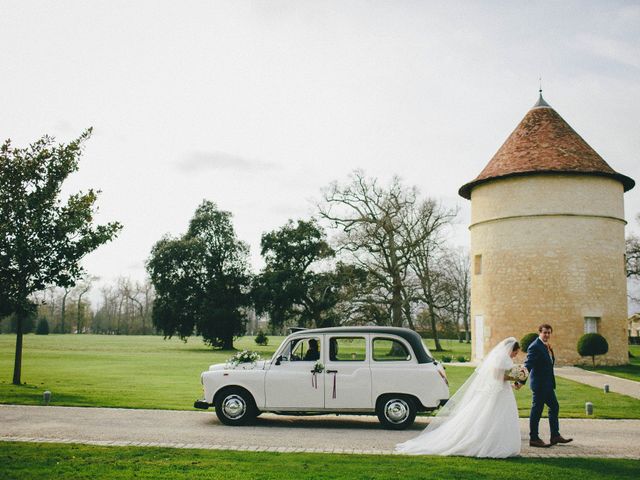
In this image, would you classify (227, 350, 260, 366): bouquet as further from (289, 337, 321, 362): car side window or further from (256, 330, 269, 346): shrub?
(256, 330, 269, 346): shrub

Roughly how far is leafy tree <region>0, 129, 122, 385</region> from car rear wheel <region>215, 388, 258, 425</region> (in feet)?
28.3

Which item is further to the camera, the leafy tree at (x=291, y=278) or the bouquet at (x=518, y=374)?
the leafy tree at (x=291, y=278)

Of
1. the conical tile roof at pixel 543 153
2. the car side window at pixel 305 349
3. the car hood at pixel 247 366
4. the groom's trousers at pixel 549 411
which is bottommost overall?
the groom's trousers at pixel 549 411

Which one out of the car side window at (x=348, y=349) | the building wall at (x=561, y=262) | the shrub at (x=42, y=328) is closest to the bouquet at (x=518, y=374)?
the car side window at (x=348, y=349)

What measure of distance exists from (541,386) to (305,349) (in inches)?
166

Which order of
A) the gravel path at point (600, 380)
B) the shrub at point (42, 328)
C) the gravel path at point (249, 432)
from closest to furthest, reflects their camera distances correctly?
the gravel path at point (249, 432), the gravel path at point (600, 380), the shrub at point (42, 328)

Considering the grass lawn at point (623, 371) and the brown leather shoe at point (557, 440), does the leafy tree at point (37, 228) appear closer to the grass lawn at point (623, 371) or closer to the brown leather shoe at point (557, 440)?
the brown leather shoe at point (557, 440)

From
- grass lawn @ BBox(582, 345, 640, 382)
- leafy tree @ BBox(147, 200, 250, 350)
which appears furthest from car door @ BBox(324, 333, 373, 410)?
leafy tree @ BBox(147, 200, 250, 350)

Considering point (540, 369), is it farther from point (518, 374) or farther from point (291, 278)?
point (291, 278)

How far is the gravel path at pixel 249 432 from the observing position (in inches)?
359

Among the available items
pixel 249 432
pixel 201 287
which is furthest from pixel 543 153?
pixel 201 287

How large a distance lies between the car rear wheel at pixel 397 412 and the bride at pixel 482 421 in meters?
1.30

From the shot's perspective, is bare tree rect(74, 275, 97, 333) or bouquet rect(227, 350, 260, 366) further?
bare tree rect(74, 275, 97, 333)

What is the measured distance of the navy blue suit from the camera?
9.51m
